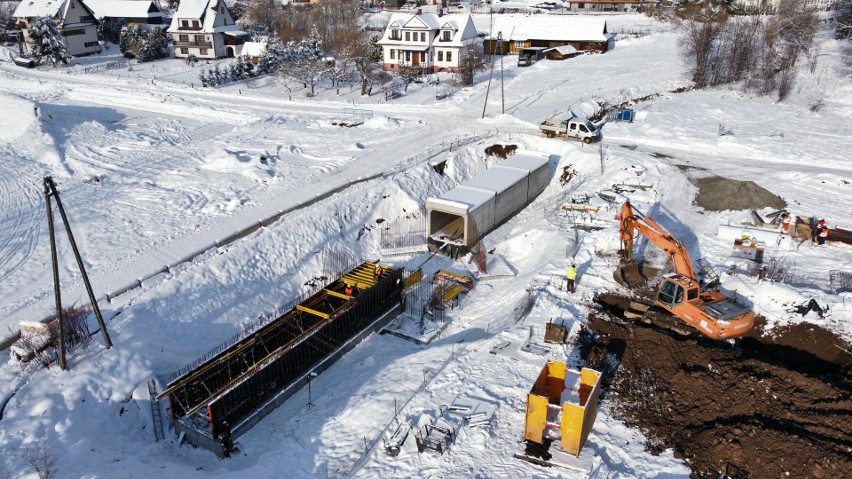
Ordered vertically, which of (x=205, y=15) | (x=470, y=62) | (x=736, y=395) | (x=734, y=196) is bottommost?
(x=736, y=395)

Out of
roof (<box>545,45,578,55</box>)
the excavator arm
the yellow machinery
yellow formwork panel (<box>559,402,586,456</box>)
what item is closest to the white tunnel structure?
the excavator arm

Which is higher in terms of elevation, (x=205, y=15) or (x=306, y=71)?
(x=205, y=15)

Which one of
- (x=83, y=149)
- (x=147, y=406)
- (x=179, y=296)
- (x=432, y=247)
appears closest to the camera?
(x=147, y=406)

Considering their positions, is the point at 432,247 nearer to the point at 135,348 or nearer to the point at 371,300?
the point at 371,300

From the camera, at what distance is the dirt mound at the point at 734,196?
27.6 m

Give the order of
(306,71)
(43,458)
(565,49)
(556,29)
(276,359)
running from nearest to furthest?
1. (43,458)
2. (276,359)
3. (306,71)
4. (565,49)
5. (556,29)

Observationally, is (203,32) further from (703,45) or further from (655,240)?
(655,240)

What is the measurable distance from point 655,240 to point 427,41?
148ft

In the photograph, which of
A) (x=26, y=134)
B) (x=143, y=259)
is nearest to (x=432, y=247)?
(x=143, y=259)

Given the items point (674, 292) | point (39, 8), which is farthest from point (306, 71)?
point (39, 8)

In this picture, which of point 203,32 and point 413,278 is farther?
point 203,32

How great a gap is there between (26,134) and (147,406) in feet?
95.6

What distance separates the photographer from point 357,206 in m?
28.8

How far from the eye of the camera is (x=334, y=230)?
89.9 ft
